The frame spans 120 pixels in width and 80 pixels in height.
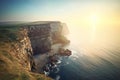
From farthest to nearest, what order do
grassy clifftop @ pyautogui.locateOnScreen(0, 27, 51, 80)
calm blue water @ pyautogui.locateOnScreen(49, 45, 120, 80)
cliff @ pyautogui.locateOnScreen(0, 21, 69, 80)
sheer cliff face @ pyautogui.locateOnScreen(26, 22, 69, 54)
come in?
sheer cliff face @ pyautogui.locateOnScreen(26, 22, 69, 54) → calm blue water @ pyautogui.locateOnScreen(49, 45, 120, 80) → cliff @ pyautogui.locateOnScreen(0, 21, 69, 80) → grassy clifftop @ pyautogui.locateOnScreen(0, 27, 51, 80)

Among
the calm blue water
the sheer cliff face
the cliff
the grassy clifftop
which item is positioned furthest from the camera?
the sheer cliff face

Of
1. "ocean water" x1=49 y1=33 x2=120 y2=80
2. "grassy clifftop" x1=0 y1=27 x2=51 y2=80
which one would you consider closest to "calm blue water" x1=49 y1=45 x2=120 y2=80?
"ocean water" x1=49 y1=33 x2=120 y2=80

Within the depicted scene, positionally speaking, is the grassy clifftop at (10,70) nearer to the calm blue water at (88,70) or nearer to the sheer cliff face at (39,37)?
the calm blue water at (88,70)

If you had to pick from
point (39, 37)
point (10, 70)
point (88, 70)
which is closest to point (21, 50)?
point (10, 70)

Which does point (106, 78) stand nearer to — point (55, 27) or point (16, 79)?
point (16, 79)

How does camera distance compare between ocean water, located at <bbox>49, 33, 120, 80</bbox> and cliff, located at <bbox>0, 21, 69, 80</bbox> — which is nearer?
cliff, located at <bbox>0, 21, 69, 80</bbox>

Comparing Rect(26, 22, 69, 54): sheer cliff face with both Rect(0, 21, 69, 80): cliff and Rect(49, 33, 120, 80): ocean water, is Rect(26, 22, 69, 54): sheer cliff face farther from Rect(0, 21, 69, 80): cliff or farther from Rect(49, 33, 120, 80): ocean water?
Rect(49, 33, 120, 80): ocean water

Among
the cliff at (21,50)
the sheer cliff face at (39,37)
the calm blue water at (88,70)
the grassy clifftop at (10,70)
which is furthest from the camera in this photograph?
the sheer cliff face at (39,37)

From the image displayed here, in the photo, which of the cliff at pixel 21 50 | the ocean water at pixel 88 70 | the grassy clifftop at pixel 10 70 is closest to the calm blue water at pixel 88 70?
the ocean water at pixel 88 70

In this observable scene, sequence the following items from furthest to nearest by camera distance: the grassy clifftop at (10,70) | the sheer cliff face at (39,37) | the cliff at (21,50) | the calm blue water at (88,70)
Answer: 1. the sheer cliff face at (39,37)
2. the calm blue water at (88,70)
3. the cliff at (21,50)
4. the grassy clifftop at (10,70)
